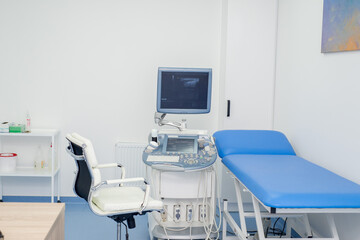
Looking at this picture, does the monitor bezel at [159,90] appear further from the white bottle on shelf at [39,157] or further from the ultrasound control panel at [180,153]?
the white bottle on shelf at [39,157]

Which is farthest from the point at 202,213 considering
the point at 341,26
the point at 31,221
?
the point at 341,26

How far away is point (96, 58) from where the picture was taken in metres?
4.10

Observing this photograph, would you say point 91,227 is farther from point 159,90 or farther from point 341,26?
point 341,26

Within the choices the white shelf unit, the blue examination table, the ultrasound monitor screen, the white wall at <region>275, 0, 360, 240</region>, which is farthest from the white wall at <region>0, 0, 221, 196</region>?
the blue examination table

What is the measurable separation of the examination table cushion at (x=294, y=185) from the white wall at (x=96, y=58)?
5.61ft

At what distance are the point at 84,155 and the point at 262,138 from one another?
145 centimetres

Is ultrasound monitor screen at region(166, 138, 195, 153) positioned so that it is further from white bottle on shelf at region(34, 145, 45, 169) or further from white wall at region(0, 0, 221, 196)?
white bottle on shelf at region(34, 145, 45, 169)

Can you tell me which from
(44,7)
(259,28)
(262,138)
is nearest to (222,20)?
(259,28)

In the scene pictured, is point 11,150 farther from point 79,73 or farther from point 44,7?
point 44,7

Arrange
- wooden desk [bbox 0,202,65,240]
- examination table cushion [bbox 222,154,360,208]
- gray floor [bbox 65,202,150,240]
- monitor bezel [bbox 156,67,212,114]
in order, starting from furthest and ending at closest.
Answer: gray floor [bbox 65,202,150,240], monitor bezel [bbox 156,67,212,114], examination table cushion [bbox 222,154,360,208], wooden desk [bbox 0,202,65,240]

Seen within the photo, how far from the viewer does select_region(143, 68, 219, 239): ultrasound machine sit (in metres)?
3.00

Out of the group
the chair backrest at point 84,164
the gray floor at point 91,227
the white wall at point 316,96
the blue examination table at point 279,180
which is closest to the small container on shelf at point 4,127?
the gray floor at point 91,227

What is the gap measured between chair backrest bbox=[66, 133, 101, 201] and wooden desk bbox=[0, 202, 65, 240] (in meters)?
0.31

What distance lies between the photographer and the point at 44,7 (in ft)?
13.2
